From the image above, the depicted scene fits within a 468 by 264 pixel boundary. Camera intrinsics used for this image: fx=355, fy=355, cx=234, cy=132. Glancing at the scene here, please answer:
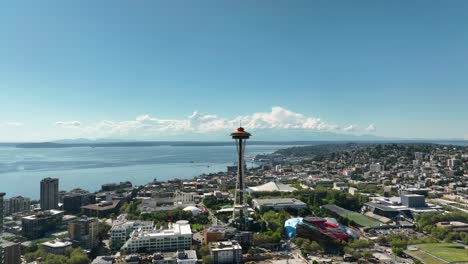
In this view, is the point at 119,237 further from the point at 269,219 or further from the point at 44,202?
the point at 44,202

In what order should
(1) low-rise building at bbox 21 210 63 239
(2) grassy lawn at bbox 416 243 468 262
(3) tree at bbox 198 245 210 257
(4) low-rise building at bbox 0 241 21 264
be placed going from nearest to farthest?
(4) low-rise building at bbox 0 241 21 264 < (2) grassy lawn at bbox 416 243 468 262 < (3) tree at bbox 198 245 210 257 < (1) low-rise building at bbox 21 210 63 239

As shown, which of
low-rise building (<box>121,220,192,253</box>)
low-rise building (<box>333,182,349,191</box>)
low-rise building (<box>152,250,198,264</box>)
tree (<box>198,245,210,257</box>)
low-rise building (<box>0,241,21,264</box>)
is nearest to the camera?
low-rise building (<box>0,241,21,264</box>)

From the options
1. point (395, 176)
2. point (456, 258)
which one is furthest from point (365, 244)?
point (395, 176)

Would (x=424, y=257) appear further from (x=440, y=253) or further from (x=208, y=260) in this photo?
(x=208, y=260)

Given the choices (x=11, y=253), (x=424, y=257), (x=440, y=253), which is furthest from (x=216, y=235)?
(x=440, y=253)

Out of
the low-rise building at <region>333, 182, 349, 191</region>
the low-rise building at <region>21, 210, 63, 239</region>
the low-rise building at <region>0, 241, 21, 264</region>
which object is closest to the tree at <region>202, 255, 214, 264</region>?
the low-rise building at <region>0, 241, 21, 264</region>

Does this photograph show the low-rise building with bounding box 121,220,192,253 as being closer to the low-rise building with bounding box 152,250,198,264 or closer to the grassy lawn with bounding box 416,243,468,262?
the low-rise building with bounding box 152,250,198,264
